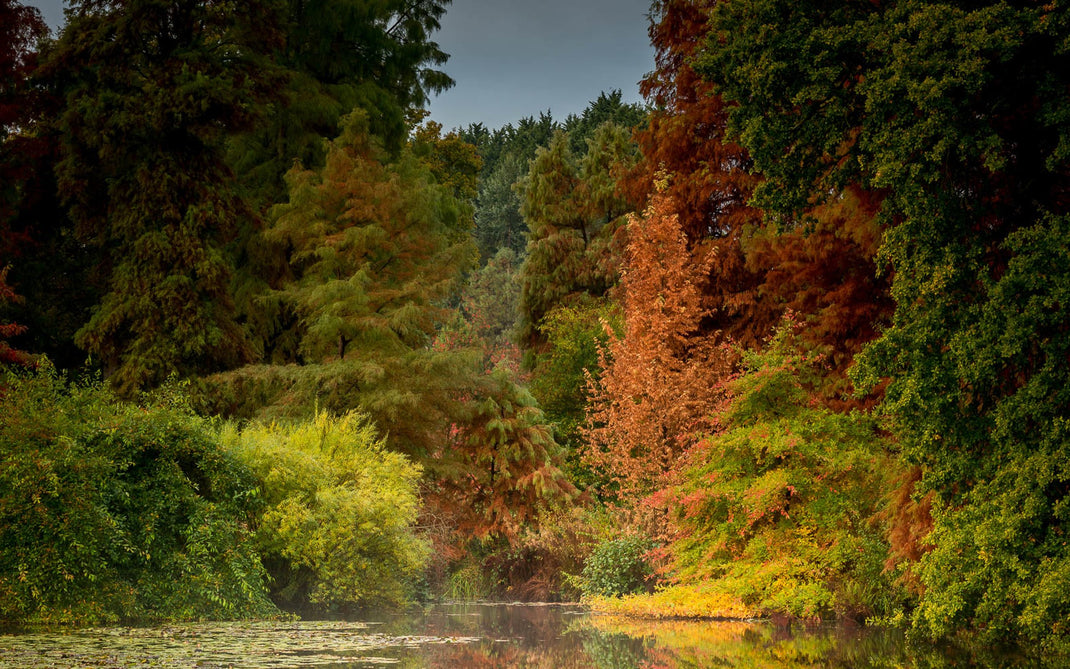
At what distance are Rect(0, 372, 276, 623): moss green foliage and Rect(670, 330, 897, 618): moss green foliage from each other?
726 cm

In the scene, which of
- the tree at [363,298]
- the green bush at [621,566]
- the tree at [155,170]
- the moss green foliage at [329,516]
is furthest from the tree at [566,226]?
the moss green foliage at [329,516]

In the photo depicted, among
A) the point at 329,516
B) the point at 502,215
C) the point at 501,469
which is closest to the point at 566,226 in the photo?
the point at 501,469

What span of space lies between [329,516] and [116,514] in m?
3.86

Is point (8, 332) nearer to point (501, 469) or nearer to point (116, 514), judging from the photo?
point (116, 514)

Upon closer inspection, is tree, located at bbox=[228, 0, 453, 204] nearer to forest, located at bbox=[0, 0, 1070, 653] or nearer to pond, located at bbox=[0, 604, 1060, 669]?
forest, located at bbox=[0, 0, 1070, 653]

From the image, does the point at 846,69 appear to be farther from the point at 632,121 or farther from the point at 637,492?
the point at 632,121

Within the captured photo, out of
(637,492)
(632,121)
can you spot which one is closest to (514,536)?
(637,492)

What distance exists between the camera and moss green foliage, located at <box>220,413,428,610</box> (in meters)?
18.2

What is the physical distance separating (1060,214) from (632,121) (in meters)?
48.7

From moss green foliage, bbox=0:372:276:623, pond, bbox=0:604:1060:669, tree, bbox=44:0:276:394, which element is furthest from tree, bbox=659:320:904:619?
tree, bbox=44:0:276:394

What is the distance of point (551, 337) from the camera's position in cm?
3731

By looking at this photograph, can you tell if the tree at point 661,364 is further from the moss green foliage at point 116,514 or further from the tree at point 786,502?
the moss green foliage at point 116,514

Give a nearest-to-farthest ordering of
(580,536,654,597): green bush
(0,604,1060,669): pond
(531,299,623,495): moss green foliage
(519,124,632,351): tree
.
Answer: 1. (0,604,1060,669): pond
2. (580,536,654,597): green bush
3. (531,299,623,495): moss green foliage
4. (519,124,632,351): tree

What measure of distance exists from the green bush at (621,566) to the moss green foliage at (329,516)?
3.64 meters
